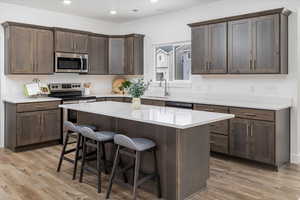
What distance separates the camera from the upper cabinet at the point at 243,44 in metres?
3.96

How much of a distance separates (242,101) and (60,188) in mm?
3094

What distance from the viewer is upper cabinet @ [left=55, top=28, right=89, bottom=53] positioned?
18.1 ft

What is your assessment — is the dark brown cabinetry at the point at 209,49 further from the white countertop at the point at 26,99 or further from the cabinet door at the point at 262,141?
the white countertop at the point at 26,99

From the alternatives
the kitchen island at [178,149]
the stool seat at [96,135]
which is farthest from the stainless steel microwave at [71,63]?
the kitchen island at [178,149]

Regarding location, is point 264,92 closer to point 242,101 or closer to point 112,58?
point 242,101

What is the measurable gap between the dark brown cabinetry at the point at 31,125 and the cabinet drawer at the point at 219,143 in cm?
294

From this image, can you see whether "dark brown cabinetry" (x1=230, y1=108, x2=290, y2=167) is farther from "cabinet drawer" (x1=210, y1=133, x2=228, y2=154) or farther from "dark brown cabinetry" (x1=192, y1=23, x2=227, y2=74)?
"dark brown cabinetry" (x1=192, y1=23, x2=227, y2=74)

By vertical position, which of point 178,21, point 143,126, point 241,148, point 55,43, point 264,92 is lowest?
point 241,148

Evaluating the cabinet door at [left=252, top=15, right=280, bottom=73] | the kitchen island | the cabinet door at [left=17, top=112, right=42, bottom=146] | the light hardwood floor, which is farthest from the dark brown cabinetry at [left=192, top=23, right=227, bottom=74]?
the cabinet door at [left=17, top=112, right=42, bottom=146]

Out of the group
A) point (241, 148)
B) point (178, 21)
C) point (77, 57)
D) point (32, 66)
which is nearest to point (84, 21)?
point (77, 57)

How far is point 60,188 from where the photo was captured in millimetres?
3244

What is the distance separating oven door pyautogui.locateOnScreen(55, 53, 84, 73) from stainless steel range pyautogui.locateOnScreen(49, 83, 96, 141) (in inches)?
15.4

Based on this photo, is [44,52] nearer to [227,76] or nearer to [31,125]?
[31,125]

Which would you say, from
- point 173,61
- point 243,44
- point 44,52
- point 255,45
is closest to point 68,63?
point 44,52
